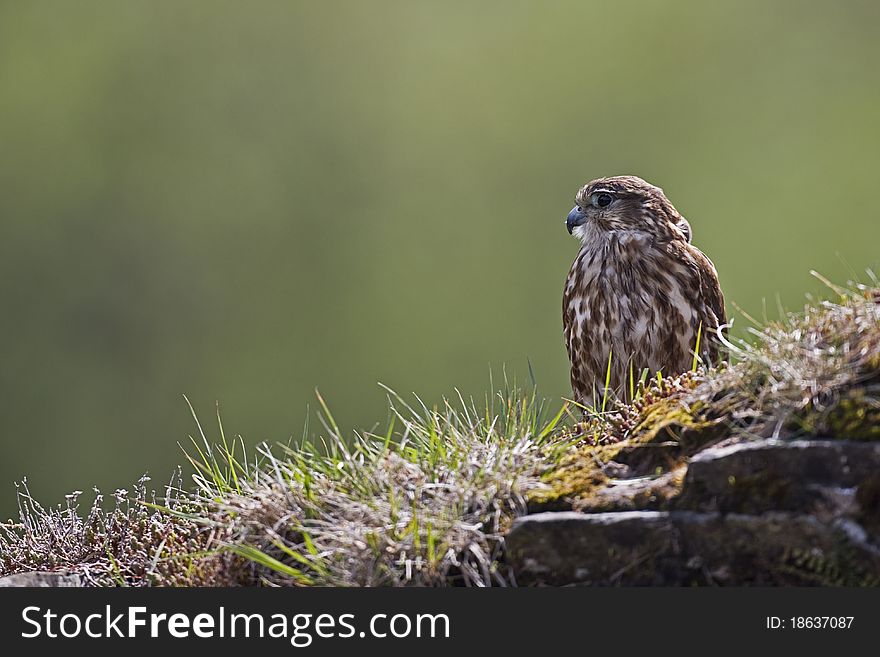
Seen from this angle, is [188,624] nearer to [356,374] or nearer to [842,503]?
[842,503]

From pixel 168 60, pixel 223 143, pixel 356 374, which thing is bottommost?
pixel 356 374

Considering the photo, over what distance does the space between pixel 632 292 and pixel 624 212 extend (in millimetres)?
563

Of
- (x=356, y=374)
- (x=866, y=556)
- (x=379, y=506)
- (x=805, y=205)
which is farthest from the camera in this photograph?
(x=805, y=205)

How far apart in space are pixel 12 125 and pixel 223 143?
7066 mm

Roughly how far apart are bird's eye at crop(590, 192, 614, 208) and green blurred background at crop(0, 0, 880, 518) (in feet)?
66.8

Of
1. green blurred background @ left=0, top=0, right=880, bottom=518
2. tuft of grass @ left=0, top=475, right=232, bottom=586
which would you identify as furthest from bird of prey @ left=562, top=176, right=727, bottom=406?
green blurred background @ left=0, top=0, right=880, bottom=518

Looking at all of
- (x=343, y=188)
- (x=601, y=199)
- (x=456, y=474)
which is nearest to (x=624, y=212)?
(x=601, y=199)

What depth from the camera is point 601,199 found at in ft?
21.3

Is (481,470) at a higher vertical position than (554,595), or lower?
higher

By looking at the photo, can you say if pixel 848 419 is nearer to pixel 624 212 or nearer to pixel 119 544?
pixel 119 544

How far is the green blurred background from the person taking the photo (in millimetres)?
34938

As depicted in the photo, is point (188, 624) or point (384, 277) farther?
point (384, 277)

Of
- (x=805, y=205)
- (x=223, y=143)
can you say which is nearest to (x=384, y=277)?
(x=223, y=143)

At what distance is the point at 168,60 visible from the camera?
159 feet
